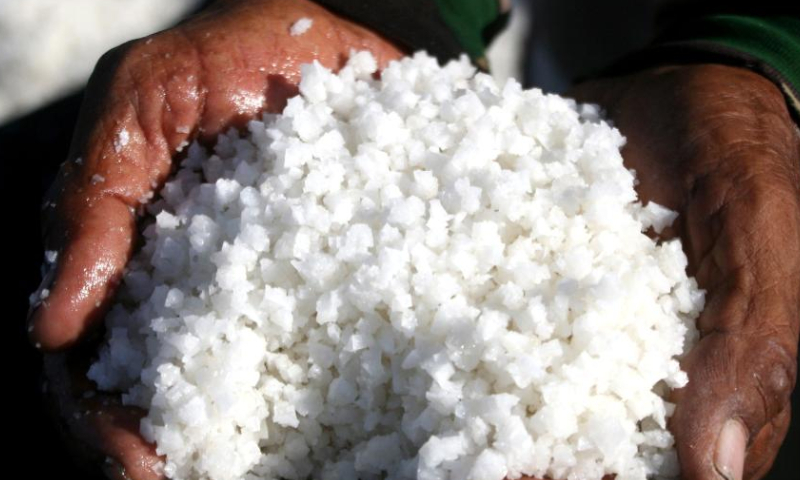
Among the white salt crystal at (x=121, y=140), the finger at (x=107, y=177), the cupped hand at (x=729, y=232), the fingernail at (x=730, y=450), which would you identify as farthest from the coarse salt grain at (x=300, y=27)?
the fingernail at (x=730, y=450)

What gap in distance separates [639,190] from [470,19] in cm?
54

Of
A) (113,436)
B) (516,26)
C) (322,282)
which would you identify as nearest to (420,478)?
(322,282)

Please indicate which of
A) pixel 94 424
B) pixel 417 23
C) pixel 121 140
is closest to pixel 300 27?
pixel 417 23

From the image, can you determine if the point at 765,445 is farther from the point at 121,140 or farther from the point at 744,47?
the point at 121,140

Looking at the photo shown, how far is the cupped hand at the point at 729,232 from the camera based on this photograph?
0.75 m

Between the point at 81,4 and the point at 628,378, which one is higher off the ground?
the point at 81,4

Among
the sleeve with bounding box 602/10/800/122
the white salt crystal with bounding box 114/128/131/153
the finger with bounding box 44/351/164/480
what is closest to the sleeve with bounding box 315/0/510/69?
the sleeve with bounding box 602/10/800/122

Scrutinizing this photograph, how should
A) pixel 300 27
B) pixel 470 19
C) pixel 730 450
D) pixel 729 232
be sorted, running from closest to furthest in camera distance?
pixel 730 450, pixel 729 232, pixel 300 27, pixel 470 19

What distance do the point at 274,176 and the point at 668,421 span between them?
0.45 meters

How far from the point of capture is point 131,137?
3.05ft

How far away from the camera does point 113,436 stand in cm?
79

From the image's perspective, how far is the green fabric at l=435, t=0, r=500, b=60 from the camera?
1.23 meters

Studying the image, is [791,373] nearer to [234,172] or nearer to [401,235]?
[401,235]

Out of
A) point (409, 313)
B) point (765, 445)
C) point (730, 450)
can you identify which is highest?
point (409, 313)
